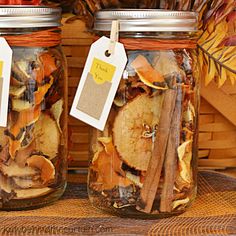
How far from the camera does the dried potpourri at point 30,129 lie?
0.68 metres

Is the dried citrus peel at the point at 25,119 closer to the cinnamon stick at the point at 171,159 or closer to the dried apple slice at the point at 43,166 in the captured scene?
the dried apple slice at the point at 43,166

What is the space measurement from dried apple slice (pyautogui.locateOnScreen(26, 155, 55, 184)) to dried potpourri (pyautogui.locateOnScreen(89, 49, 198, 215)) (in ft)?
0.22

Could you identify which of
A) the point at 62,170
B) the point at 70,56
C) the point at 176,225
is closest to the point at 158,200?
the point at 176,225

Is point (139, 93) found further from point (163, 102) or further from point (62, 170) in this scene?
point (62, 170)

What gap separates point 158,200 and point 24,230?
0.52ft

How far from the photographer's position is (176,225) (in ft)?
2.18

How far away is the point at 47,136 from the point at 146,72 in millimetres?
147

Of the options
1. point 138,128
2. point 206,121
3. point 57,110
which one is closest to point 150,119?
point 138,128

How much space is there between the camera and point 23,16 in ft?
2.18

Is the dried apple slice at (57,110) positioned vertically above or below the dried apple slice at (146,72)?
below

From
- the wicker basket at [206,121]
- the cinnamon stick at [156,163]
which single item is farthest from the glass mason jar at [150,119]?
the wicker basket at [206,121]

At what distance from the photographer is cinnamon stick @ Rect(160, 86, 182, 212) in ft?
2.22

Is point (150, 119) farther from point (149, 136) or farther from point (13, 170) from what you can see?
point (13, 170)

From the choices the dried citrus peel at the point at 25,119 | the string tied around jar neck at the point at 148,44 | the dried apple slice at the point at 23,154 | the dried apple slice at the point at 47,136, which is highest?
the string tied around jar neck at the point at 148,44
